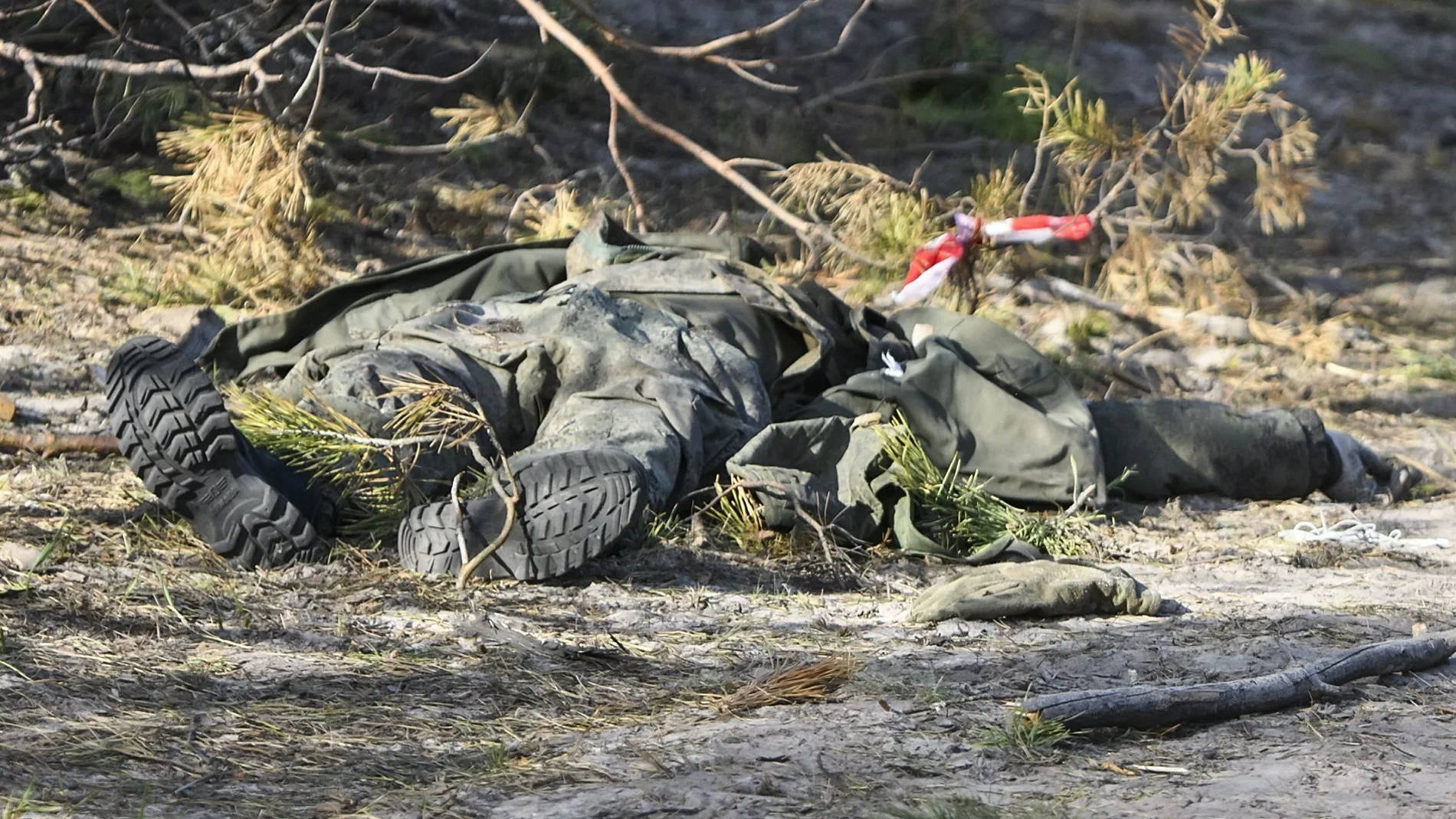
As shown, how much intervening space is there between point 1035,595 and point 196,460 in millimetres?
1509

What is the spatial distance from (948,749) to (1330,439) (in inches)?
105

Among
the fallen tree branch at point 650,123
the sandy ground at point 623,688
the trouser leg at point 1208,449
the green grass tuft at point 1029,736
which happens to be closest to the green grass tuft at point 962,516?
the sandy ground at point 623,688

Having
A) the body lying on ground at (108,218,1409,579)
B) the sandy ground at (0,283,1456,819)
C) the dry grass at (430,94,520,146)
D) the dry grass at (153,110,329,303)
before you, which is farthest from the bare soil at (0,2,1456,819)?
the dry grass at (430,94,520,146)

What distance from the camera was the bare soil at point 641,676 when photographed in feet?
6.28

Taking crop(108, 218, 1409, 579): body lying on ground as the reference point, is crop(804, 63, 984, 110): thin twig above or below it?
above

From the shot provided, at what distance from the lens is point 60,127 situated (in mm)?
6621

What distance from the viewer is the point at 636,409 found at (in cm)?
344

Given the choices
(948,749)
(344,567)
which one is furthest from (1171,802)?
(344,567)

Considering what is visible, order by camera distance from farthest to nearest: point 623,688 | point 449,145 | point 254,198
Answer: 1. point 449,145
2. point 254,198
3. point 623,688

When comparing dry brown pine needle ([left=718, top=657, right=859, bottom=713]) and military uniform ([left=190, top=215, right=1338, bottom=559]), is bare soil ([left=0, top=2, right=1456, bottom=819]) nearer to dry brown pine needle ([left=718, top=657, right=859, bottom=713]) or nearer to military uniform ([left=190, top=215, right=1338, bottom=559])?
dry brown pine needle ([left=718, top=657, right=859, bottom=713])

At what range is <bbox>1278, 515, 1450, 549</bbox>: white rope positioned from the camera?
383 centimetres

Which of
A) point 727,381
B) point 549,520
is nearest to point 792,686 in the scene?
point 549,520

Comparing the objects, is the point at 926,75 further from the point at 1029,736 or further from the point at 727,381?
the point at 1029,736

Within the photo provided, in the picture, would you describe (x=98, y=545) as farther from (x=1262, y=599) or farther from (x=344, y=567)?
(x=1262, y=599)
